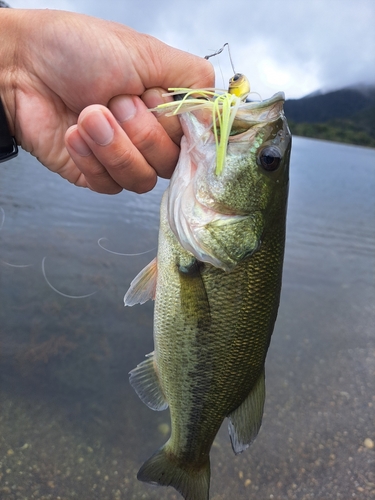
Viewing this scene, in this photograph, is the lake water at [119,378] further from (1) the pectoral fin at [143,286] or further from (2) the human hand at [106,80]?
(2) the human hand at [106,80]

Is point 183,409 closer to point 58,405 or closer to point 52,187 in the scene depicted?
point 58,405

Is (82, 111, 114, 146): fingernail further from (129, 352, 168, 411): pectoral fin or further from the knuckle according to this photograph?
(129, 352, 168, 411): pectoral fin

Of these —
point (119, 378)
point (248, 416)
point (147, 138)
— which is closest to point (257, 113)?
point (147, 138)

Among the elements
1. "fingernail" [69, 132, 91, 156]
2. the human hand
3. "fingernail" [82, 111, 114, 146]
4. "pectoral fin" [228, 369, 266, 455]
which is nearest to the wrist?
the human hand

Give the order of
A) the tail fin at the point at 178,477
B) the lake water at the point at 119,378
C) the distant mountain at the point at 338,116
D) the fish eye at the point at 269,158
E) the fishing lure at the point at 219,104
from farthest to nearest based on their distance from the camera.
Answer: the distant mountain at the point at 338,116 < the lake water at the point at 119,378 < the tail fin at the point at 178,477 < the fish eye at the point at 269,158 < the fishing lure at the point at 219,104

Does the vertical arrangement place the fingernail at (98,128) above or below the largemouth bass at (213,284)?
above

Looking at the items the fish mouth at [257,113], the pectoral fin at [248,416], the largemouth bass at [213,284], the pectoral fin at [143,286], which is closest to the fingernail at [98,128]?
the largemouth bass at [213,284]

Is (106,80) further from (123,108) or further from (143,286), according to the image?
(143,286)
